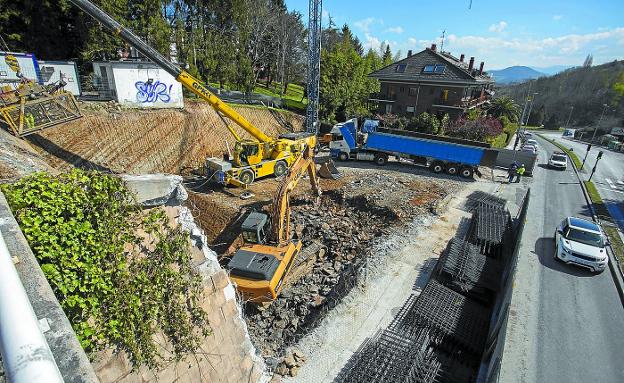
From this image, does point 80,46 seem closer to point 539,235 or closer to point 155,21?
point 155,21

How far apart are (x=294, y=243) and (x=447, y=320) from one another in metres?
6.22

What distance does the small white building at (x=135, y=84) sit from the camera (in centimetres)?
2091

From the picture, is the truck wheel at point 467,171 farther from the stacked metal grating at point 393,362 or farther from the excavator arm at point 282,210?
the stacked metal grating at point 393,362

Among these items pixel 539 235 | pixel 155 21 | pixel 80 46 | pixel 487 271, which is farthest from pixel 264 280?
pixel 80 46

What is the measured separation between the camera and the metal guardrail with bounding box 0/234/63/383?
144cm

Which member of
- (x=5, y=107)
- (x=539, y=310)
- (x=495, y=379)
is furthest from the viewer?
(x=5, y=107)

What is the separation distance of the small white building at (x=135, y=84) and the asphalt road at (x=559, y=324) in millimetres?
23467

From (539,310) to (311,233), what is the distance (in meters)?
9.48

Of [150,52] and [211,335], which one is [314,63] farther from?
[211,335]

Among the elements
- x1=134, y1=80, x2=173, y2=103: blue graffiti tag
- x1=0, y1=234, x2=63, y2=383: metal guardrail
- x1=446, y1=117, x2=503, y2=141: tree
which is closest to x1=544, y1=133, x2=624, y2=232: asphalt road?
x1=446, y1=117, x2=503, y2=141: tree

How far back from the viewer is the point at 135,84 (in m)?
21.5

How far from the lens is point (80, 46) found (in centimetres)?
2844

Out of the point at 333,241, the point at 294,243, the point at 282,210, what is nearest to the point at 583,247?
the point at 333,241

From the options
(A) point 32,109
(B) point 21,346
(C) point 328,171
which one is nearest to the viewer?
(B) point 21,346
